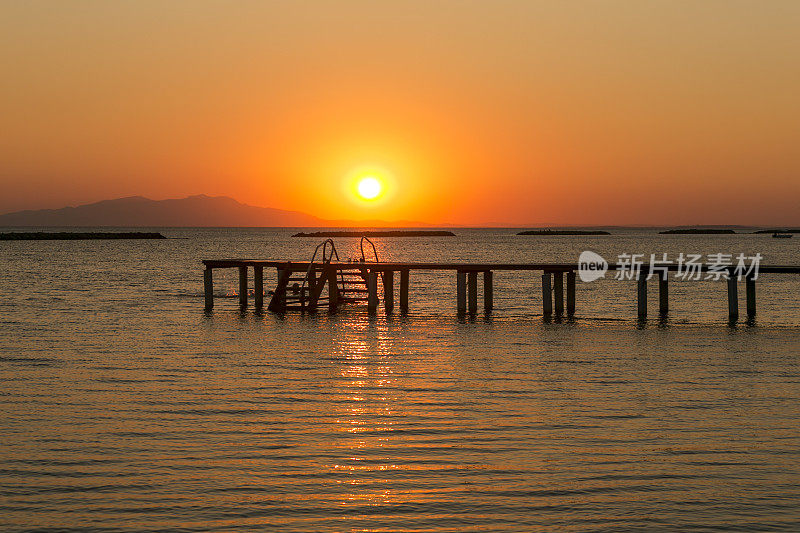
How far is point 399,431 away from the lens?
1106cm

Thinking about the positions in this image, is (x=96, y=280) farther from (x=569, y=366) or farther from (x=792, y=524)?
(x=792, y=524)

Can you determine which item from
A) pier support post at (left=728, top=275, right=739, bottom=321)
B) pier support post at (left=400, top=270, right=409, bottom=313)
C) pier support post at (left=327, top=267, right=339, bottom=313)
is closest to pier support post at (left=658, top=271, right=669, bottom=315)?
pier support post at (left=728, top=275, right=739, bottom=321)

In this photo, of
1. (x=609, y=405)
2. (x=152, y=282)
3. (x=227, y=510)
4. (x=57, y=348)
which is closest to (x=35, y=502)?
(x=227, y=510)

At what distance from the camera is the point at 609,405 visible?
42.2ft

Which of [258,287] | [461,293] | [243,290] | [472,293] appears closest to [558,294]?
[472,293]

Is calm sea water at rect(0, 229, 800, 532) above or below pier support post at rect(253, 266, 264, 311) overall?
below

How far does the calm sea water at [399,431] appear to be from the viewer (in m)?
8.00

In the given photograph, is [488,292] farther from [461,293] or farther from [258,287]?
[258,287]

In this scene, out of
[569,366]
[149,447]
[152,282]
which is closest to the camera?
[149,447]

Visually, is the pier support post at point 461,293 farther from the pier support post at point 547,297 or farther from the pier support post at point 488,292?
the pier support post at point 547,297

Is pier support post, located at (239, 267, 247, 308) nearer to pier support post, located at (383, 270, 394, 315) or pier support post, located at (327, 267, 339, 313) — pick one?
pier support post, located at (327, 267, 339, 313)

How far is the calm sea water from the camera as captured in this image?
315 inches

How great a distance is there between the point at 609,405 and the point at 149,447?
6223 millimetres

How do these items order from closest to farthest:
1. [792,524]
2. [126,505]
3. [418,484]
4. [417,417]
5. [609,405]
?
[792,524] < [126,505] < [418,484] < [417,417] < [609,405]
